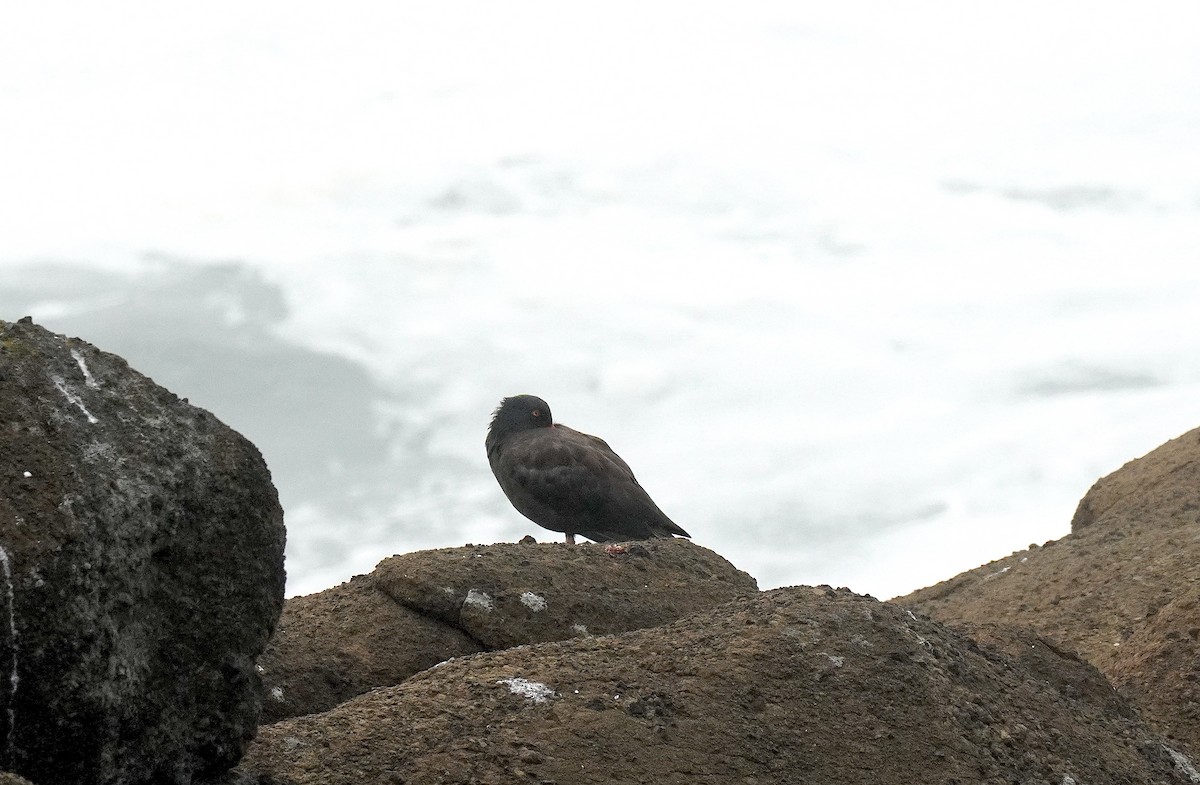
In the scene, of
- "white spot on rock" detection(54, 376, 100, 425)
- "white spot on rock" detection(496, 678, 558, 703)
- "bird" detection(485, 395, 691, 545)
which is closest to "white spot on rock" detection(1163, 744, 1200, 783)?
"white spot on rock" detection(496, 678, 558, 703)

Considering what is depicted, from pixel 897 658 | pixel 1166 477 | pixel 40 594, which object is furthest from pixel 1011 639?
pixel 1166 477

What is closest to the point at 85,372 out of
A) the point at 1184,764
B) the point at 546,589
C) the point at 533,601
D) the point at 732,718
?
the point at 732,718

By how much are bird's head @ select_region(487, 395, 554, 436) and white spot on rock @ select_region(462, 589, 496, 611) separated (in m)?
5.89

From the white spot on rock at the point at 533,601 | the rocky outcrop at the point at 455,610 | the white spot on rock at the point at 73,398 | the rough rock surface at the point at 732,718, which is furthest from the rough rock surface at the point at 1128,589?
the white spot on rock at the point at 73,398

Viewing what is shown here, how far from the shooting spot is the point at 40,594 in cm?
498

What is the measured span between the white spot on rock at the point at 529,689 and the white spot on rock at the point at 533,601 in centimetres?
218

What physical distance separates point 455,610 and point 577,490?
4.86m

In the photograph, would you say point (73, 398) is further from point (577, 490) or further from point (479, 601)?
point (577, 490)

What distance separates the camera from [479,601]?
9.13 meters

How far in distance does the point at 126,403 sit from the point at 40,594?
36.0 inches

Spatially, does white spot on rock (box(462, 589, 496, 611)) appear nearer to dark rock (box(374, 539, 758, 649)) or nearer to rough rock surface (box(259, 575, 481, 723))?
dark rock (box(374, 539, 758, 649))

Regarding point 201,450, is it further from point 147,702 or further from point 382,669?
point 382,669

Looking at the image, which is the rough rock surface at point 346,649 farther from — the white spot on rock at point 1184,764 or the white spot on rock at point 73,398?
the white spot on rock at point 1184,764

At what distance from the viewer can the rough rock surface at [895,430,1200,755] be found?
9.98m
